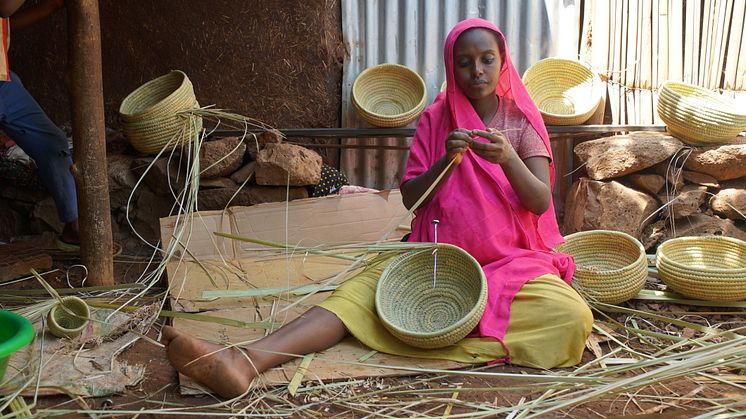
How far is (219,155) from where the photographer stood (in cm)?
398

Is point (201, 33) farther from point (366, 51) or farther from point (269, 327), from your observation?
point (269, 327)

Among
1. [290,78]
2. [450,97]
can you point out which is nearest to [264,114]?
[290,78]

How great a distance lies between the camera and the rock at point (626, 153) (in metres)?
4.02

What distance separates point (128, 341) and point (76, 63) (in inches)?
49.9

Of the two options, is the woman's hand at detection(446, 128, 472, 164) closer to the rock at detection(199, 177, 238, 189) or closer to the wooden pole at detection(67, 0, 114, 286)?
the wooden pole at detection(67, 0, 114, 286)

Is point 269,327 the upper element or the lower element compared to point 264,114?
lower

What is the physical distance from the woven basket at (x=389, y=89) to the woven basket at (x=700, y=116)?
1.45 metres

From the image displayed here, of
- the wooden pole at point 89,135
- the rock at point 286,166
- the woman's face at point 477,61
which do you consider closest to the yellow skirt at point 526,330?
the woman's face at point 477,61

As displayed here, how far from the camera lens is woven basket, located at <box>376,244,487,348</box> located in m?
2.53

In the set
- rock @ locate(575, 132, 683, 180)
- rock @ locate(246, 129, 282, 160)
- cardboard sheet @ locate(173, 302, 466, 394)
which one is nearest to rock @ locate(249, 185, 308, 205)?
rock @ locate(246, 129, 282, 160)

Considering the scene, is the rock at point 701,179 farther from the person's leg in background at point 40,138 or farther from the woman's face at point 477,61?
the person's leg in background at point 40,138

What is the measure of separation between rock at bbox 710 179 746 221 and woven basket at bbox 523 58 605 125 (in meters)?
0.96

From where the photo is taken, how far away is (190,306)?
3.05 m

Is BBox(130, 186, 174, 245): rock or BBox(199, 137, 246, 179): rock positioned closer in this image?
BBox(199, 137, 246, 179): rock
